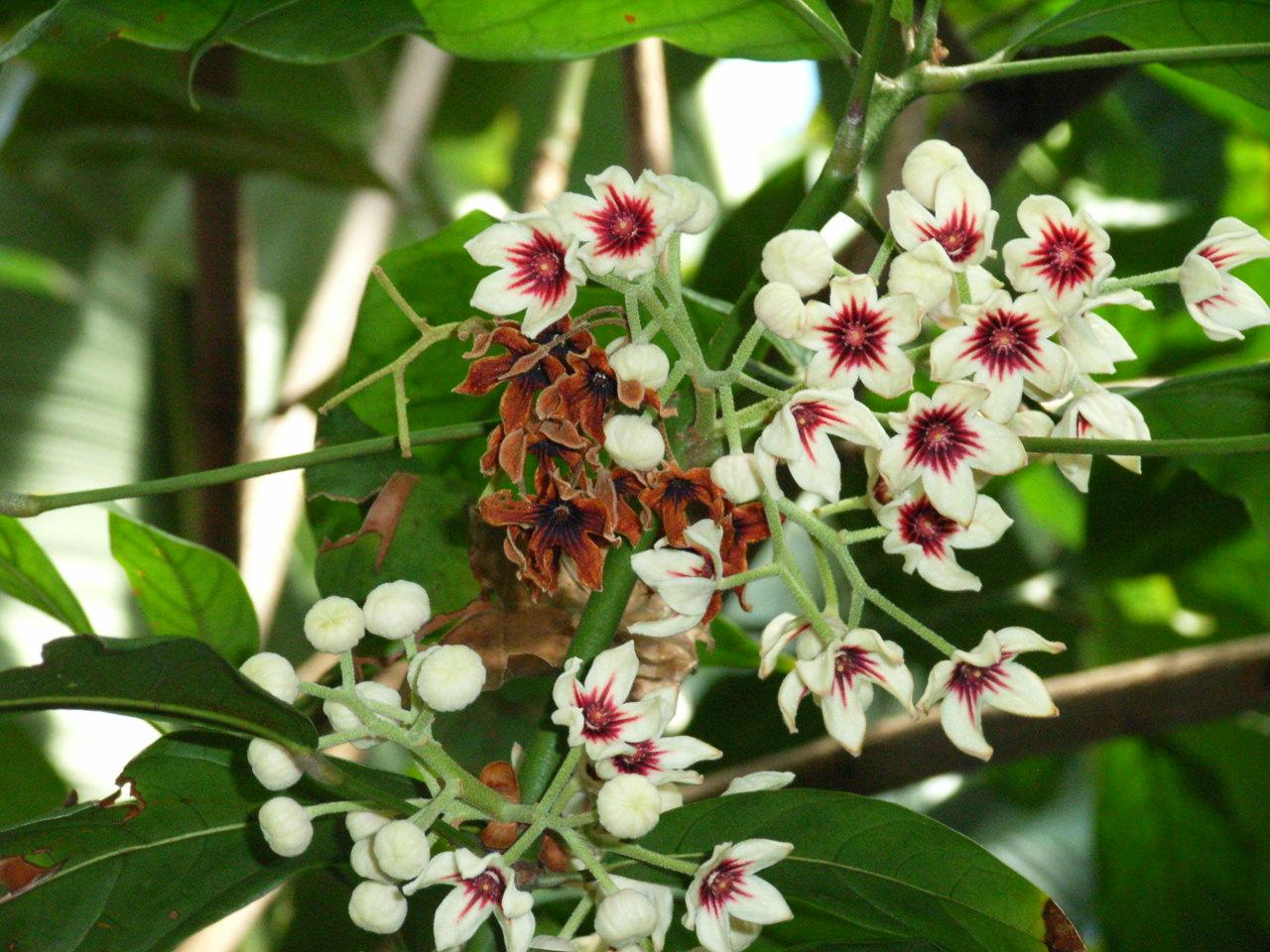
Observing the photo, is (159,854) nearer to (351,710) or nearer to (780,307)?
(351,710)

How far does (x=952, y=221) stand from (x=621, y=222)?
6.4 inches

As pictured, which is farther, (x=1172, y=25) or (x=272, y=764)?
(x=1172, y=25)

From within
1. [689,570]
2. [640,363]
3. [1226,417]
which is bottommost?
[1226,417]

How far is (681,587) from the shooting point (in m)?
0.68

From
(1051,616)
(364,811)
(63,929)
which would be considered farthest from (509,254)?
(1051,616)

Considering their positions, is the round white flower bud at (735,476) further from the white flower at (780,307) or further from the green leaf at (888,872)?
the green leaf at (888,872)

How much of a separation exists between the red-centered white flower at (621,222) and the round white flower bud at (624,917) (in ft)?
0.95

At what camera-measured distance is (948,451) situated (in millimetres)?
681

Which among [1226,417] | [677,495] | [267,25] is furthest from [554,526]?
[1226,417]

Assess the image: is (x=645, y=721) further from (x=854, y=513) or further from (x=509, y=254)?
(x=854, y=513)

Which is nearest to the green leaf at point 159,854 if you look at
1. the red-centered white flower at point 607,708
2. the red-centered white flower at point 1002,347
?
the red-centered white flower at point 607,708

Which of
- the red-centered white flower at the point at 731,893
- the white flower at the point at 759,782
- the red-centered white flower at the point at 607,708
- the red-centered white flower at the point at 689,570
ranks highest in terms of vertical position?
the red-centered white flower at the point at 689,570

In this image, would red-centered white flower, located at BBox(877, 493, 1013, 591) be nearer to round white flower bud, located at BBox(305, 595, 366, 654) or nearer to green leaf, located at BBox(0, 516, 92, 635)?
round white flower bud, located at BBox(305, 595, 366, 654)

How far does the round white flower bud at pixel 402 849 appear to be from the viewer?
2.11 feet
